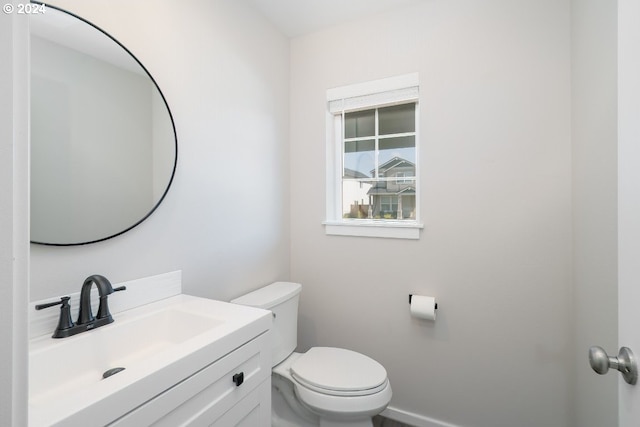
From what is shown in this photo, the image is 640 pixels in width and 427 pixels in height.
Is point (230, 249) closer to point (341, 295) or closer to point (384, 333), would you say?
point (341, 295)

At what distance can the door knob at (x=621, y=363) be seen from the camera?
0.52 metres

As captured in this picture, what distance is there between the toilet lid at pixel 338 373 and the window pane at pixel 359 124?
1.44 m

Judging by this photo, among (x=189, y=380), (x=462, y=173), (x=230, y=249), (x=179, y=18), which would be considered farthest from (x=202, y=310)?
(x=462, y=173)

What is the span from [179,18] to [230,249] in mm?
1153

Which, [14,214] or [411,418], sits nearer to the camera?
[14,214]

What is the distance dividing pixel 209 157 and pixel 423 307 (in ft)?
4.73

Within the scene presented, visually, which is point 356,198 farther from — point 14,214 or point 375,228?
point 14,214

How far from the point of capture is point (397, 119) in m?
1.94

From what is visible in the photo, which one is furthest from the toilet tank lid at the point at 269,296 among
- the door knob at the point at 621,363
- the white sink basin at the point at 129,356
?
the door knob at the point at 621,363

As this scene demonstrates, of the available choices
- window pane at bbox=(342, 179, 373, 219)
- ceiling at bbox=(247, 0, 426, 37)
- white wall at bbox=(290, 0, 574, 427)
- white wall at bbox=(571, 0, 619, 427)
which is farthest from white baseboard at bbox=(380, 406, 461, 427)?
ceiling at bbox=(247, 0, 426, 37)

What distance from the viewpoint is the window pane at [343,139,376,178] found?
6.66ft

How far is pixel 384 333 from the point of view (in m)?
1.85

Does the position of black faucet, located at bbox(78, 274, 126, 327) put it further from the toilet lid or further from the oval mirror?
the toilet lid

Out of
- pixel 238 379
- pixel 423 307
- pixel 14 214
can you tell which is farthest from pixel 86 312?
pixel 423 307
